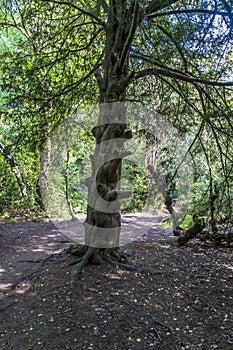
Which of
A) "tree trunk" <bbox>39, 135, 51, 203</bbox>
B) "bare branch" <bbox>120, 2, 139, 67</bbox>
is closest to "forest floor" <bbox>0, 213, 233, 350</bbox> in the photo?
"bare branch" <bbox>120, 2, 139, 67</bbox>

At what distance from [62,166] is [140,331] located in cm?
632

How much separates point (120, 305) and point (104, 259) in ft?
2.80

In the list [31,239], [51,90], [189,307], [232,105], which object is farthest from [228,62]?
[31,239]

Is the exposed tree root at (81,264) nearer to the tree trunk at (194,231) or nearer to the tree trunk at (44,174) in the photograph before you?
the tree trunk at (194,231)

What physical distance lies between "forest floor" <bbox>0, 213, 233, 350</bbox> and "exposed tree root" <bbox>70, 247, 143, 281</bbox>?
77mm

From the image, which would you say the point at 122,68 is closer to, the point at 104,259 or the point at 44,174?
the point at 104,259

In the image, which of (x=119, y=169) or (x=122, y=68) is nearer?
(x=122, y=68)

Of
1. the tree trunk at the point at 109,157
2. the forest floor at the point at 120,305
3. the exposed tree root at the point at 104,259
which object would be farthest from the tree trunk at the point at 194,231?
the tree trunk at the point at 109,157

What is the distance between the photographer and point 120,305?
253cm

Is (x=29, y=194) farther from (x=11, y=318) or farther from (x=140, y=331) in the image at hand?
(x=140, y=331)

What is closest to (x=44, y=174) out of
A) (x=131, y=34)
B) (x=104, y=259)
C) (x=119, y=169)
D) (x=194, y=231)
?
(x=194, y=231)

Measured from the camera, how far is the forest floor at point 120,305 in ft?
7.00

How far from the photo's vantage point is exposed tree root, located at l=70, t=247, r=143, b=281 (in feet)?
10.6

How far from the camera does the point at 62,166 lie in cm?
811
